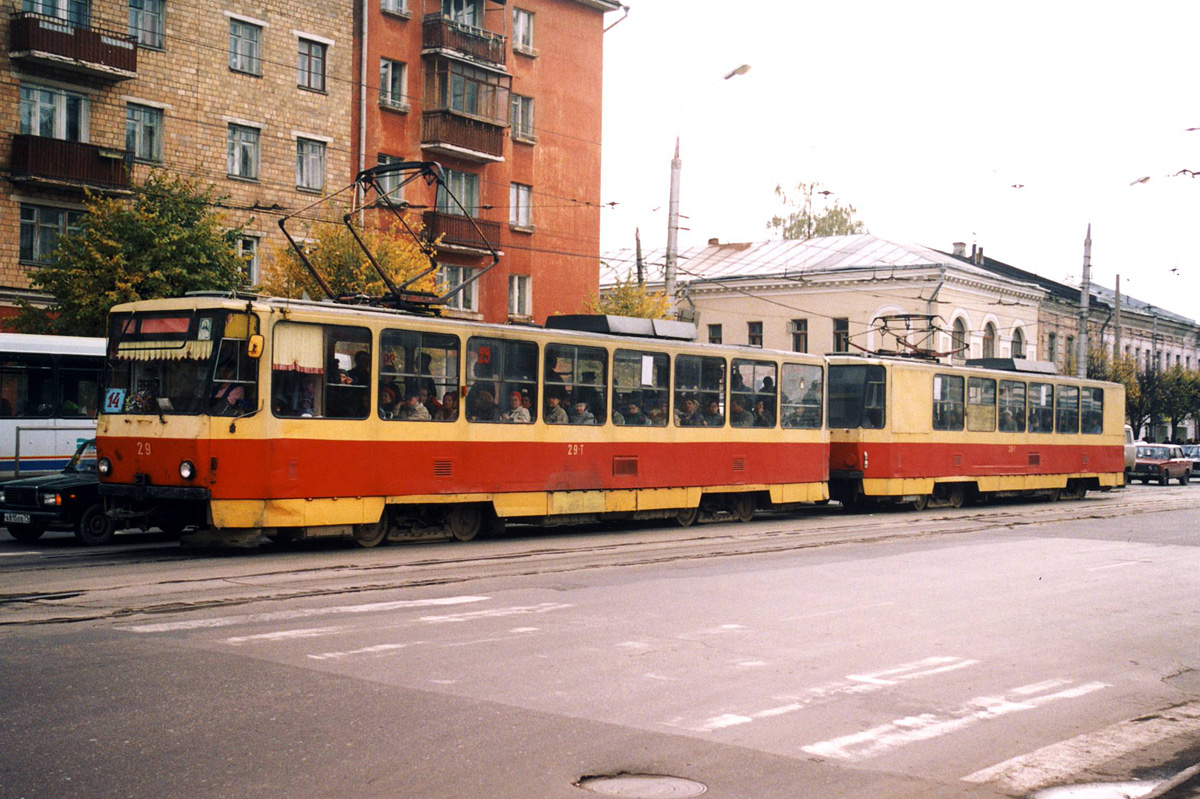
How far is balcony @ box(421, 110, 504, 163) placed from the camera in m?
39.5

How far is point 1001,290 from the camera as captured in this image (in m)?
59.6

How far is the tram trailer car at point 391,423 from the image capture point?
1435 cm

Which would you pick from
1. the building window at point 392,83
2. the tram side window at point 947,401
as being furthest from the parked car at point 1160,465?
the building window at point 392,83

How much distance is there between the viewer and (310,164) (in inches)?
1476

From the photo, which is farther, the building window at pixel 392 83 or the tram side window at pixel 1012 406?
the building window at pixel 392 83

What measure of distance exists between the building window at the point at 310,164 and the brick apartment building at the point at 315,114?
71mm

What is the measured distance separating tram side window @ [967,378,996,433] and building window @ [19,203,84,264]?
70.2 ft

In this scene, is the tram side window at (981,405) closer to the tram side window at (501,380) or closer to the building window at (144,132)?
the tram side window at (501,380)

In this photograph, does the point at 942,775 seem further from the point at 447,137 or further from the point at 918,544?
the point at 447,137

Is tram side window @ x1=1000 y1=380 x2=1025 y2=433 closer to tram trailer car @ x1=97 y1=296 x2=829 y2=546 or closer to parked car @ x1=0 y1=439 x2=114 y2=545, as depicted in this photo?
tram trailer car @ x1=97 y1=296 x2=829 y2=546

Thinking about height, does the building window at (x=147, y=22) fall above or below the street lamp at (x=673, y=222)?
above

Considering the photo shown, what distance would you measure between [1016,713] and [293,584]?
690 centimetres

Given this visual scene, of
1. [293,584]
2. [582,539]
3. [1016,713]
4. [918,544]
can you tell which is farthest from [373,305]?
[1016,713]

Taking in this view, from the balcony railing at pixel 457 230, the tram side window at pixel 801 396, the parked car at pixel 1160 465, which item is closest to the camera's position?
the tram side window at pixel 801 396
